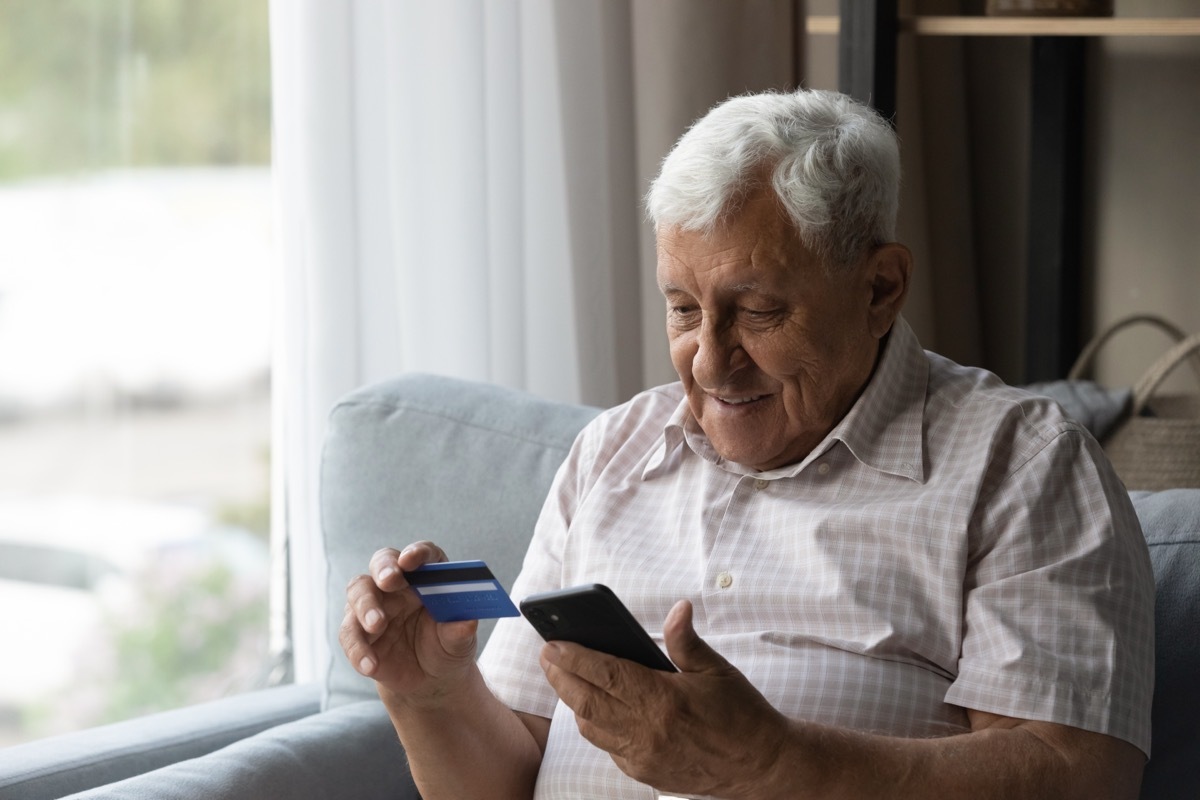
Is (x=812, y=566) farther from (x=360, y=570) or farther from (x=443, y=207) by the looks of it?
(x=443, y=207)

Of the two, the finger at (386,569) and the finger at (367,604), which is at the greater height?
the finger at (386,569)

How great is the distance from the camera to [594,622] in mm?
1079

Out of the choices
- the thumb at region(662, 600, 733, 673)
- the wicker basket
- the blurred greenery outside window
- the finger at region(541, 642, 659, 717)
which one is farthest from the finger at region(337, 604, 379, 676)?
the wicker basket

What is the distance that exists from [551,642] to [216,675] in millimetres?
1422

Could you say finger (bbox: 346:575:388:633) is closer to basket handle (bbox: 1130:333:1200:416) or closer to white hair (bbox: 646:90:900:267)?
white hair (bbox: 646:90:900:267)

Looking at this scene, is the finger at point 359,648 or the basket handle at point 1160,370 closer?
the finger at point 359,648

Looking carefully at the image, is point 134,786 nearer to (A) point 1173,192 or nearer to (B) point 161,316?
(B) point 161,316

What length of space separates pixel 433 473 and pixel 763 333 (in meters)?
0.58

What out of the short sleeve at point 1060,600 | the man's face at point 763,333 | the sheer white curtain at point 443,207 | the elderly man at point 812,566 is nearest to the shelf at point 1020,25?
the sheer white curtain at point 443,207

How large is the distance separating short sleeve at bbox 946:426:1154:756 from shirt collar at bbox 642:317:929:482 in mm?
99

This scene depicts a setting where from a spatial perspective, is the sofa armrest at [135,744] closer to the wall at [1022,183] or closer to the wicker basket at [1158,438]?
the wicker basket at [1158,438]

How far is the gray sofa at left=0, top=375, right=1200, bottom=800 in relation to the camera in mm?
1346

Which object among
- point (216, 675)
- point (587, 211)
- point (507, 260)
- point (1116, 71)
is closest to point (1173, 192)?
point (1116, 71)

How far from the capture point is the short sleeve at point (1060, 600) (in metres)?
1.18
